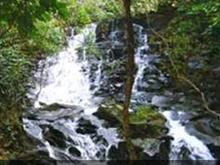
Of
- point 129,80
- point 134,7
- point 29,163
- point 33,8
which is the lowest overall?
point 29,163

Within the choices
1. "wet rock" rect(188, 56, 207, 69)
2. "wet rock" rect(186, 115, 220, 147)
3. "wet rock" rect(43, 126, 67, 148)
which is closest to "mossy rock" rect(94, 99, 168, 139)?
"wet rock" rect(186, 115, 220, 147)

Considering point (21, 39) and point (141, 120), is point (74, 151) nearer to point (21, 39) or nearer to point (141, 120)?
point (141, 120)

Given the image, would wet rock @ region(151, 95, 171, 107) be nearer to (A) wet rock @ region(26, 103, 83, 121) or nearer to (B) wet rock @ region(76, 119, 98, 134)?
(A) wet rock @ region(26, 103, 83, 121)

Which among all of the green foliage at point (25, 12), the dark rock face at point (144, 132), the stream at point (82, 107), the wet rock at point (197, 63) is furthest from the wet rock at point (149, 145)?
the green foliage at point (25, 12)

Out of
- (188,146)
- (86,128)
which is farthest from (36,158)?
(188,146)

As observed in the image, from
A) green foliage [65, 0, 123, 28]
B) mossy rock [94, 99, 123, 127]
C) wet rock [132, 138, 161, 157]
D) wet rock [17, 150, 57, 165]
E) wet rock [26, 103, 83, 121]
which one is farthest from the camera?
green foliage [65, 0, 123, 28]

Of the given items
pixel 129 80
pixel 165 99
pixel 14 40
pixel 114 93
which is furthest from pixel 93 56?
pixel 129 80

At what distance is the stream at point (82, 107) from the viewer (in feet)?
26.8

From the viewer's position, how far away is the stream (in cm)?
818

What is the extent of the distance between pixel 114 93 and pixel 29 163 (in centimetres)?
506

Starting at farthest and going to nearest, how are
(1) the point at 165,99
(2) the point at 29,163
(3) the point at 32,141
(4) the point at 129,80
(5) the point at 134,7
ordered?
(5) the point at 134,7, (1) the point at 165,99, (3) the point at 32,141, (2) the point at 29,163, (4) the point at 129,80

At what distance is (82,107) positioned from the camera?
33.9 ft

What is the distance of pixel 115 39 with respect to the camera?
540 inches

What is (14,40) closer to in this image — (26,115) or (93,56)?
(26,115)
